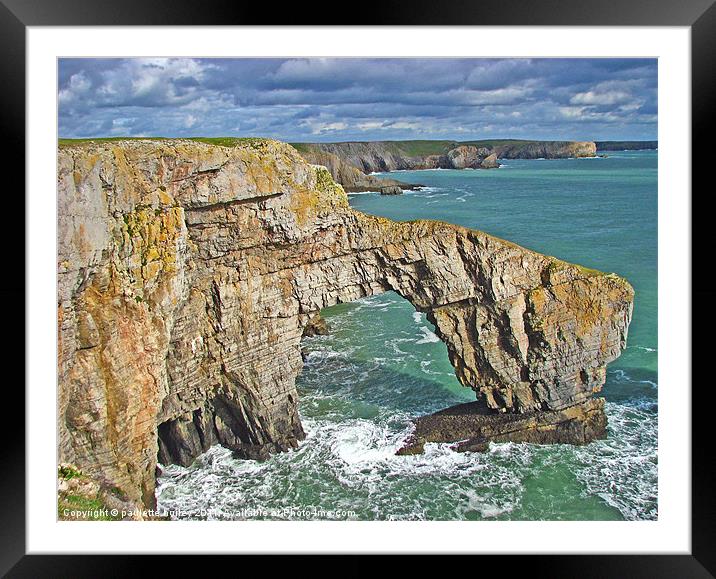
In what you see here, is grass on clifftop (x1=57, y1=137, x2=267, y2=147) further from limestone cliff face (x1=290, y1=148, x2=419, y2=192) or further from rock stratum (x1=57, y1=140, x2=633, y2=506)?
limestone cliff face (x1=290, y1=148, x2=419, y2=192)

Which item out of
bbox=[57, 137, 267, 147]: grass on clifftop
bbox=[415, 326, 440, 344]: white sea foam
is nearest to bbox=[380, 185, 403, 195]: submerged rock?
bbox=[415, 326, 440, 344]: white sea foam

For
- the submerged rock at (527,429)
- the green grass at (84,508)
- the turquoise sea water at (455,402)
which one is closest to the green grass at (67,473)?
the green grass at (84,508)

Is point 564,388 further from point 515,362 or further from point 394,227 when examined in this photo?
point 394,227
